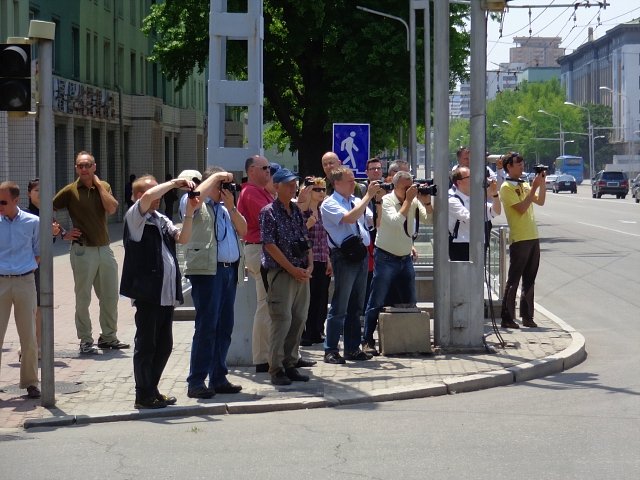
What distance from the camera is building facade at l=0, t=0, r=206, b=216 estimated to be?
110 feet

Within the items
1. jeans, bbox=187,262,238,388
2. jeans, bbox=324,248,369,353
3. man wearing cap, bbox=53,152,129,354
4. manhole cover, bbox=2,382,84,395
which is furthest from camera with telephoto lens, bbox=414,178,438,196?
manhole cover, bbox=2,382,84,395

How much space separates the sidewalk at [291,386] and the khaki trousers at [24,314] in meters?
0.19

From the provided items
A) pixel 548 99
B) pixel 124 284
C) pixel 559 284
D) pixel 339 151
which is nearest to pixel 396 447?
pixel 124 284

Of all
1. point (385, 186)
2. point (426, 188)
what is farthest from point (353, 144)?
point (385, 186)

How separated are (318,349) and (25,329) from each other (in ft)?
11.1

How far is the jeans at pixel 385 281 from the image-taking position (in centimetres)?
1246

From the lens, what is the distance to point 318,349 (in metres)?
13.1

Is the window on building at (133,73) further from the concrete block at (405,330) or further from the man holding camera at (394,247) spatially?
the concrete block at (405,330)

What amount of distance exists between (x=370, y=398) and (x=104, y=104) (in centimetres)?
3702

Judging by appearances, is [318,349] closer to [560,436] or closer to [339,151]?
[560,436]

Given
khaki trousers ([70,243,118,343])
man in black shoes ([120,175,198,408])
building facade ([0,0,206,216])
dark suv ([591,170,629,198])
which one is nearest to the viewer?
man in black shoes ([120,175,198,408])

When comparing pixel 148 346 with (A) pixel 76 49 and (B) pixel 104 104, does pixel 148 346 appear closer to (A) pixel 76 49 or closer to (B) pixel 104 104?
(A) pixel 76 49

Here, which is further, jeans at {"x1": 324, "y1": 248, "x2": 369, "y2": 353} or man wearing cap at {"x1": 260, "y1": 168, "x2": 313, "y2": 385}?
jeans at {"x1": 324, "y1": 248, "x2": 369, "y2": 353}

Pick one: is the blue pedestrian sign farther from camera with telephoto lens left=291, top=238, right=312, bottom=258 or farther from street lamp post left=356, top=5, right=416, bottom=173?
street lamp post left=356, top=5, right=416, bottom=173
